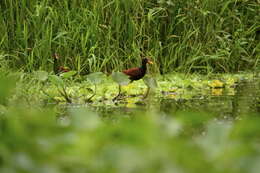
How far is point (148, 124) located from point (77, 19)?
21.9ft

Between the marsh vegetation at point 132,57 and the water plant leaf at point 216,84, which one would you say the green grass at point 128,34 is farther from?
the water plant leaf at point 216,84

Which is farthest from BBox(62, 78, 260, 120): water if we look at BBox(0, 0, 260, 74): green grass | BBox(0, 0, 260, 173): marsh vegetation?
BBox(0, 0, 260, 74): green grass

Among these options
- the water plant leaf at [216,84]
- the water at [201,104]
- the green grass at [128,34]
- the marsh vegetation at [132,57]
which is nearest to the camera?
the water at [201,104]

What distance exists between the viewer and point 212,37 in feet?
27.8

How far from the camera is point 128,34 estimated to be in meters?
8.02

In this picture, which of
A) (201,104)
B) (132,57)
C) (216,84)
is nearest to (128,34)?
(132,57)

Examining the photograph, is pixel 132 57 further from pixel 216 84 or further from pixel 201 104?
pixel 201 104

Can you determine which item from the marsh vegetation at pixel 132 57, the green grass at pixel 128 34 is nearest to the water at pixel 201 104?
the marsh vegetation at pixel 132 57

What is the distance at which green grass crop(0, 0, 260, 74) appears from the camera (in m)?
7.68

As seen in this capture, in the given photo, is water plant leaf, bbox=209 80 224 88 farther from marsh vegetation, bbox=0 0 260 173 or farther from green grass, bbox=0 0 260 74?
green grass, bbox=0 0 260 74

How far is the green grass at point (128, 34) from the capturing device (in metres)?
7.68

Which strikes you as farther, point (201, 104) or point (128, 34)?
point (128, 34)

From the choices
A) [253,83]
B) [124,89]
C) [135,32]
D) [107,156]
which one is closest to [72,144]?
[107,156]

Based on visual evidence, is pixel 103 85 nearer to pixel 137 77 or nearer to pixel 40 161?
pixel 137 77
